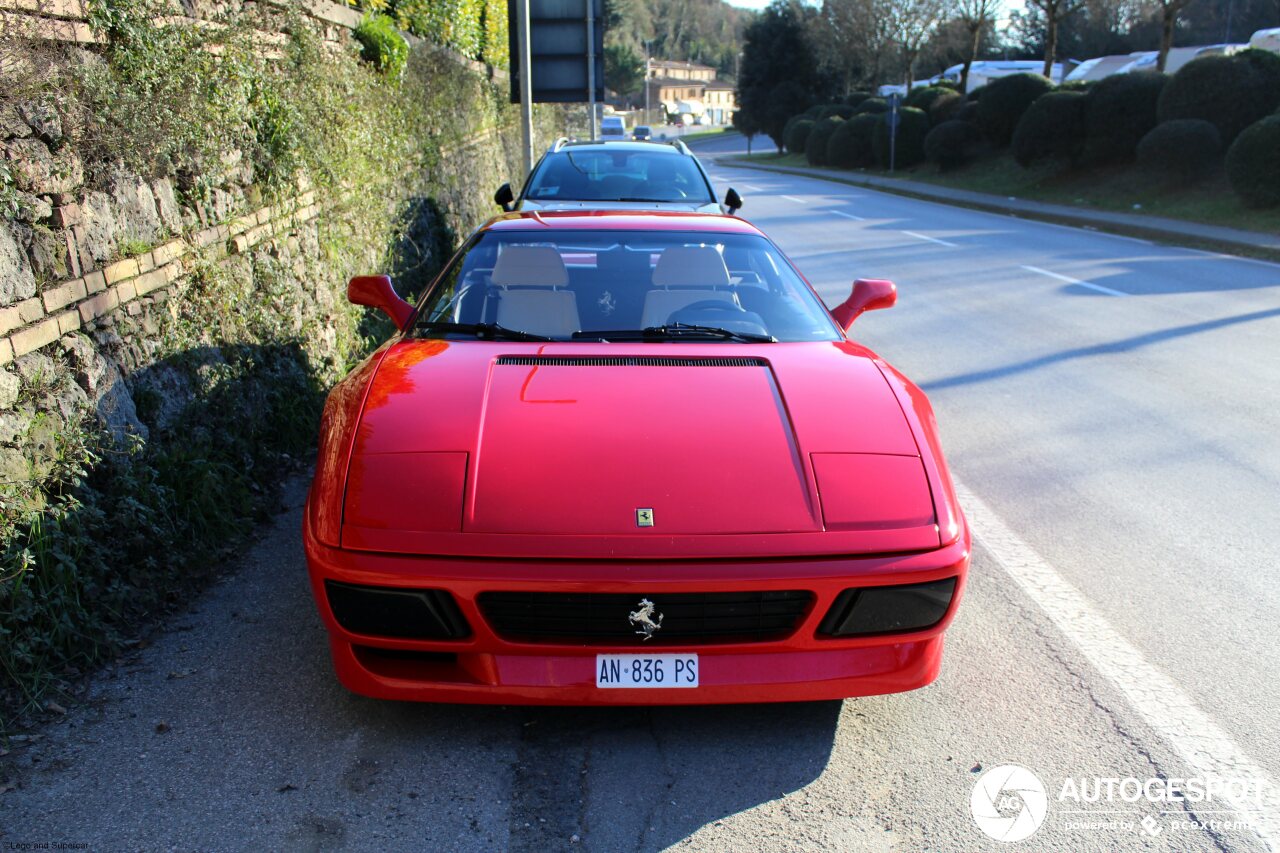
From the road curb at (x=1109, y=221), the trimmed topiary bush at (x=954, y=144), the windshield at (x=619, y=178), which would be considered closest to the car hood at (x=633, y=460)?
the windshield at (x=619, y=178)

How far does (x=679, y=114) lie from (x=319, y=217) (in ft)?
392

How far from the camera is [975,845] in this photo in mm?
2664

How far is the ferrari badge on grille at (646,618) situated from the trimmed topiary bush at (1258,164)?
59.6ft

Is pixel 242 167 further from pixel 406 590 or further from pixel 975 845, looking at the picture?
pixel 975 845

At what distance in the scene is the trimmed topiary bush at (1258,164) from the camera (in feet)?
56.9

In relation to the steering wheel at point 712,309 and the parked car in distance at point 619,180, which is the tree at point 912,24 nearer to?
the parked car in distance at point 619,180

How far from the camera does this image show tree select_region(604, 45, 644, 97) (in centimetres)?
9850

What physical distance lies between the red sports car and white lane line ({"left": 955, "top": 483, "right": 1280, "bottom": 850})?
0.74 meters

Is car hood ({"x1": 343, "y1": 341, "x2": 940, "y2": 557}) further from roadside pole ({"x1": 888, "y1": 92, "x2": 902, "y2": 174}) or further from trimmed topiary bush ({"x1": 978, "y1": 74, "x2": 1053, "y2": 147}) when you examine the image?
roadside pole ({"x1": 888, "y1": 92, "x2": 902, "y2": 174})

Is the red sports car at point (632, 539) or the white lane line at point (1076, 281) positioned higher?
the red sports car at point (632, 539)

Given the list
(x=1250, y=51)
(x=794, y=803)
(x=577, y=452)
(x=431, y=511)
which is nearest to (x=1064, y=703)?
(x=794, y=803)

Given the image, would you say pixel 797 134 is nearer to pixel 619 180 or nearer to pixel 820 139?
pixel 820 139

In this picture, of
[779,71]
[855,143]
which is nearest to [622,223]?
[855,143]

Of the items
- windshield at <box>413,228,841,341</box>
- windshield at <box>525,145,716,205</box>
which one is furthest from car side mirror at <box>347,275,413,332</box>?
windshield at <box>525,145,716,205</box>
